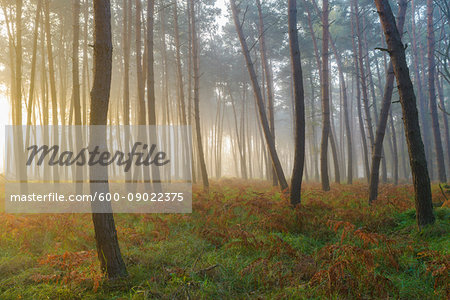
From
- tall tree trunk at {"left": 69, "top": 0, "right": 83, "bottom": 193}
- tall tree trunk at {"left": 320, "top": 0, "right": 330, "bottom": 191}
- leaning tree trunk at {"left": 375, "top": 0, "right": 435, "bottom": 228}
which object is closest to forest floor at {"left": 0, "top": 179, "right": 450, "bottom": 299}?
leaning tree trunk at {"left": 375, "top": 0, "right": 435, "bottom": 228}

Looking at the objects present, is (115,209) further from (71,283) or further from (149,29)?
(149,29)

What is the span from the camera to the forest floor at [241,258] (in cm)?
Result: 311

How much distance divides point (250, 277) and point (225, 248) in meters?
1.18

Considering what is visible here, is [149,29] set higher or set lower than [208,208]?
higher

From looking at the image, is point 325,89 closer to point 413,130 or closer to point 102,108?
point 413,130

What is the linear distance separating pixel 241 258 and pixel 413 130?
3.74 m

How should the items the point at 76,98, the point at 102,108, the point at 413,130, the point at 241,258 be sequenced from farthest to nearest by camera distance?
1. the point at 76,98
2. the point at 413,130
3. the point at 241,258
4. the point at 102,108

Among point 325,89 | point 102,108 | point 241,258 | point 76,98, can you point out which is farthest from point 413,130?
point 76,98

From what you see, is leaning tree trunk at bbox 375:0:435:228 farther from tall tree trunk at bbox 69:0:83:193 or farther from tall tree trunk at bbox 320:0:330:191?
tall tree trunk at bbox 69:0:83:193

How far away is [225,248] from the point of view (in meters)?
4.61

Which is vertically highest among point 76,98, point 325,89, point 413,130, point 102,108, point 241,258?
point 325,89

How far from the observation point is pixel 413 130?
487 centimetres

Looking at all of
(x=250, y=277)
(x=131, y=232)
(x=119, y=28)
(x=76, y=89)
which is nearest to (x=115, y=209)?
(x=131, y=232)

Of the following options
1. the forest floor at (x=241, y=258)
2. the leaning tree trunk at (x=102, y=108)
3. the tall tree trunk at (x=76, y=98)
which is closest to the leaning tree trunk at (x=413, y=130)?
the forest floor at (x=241, y=258)
